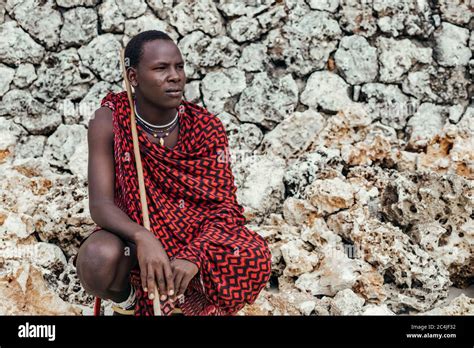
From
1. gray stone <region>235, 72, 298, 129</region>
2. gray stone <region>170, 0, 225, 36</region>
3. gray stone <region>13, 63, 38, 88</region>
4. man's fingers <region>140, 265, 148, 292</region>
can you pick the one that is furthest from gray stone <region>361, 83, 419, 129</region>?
man's fingers <region>140, 265, 148, 292</region>

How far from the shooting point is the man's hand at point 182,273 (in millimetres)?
2805

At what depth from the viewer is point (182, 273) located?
2.80 metres

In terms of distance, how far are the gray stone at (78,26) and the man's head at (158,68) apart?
197cm

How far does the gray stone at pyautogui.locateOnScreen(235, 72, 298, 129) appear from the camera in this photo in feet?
16.3

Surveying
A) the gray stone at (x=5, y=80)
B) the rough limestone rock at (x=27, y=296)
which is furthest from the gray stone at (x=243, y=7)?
the rough limestone rock at (x=27, y=296)

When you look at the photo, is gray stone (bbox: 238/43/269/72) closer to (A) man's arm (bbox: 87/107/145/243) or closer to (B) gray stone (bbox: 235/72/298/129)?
(B) gray stone (bbox: 235/72/298/129)

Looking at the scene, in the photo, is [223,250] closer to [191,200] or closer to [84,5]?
[191,200]

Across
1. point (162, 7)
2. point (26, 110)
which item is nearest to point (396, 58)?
point (162, 7)

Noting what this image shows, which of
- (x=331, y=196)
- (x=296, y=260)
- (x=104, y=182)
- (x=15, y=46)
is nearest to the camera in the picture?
(x=104, y=182)

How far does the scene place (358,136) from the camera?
4.77 m

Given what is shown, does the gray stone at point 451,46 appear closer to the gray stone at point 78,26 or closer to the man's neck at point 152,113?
the gray stone at point 78,26

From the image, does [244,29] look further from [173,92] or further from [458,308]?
[458,308]

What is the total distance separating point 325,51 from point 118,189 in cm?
240

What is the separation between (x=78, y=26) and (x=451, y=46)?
2571 mm
